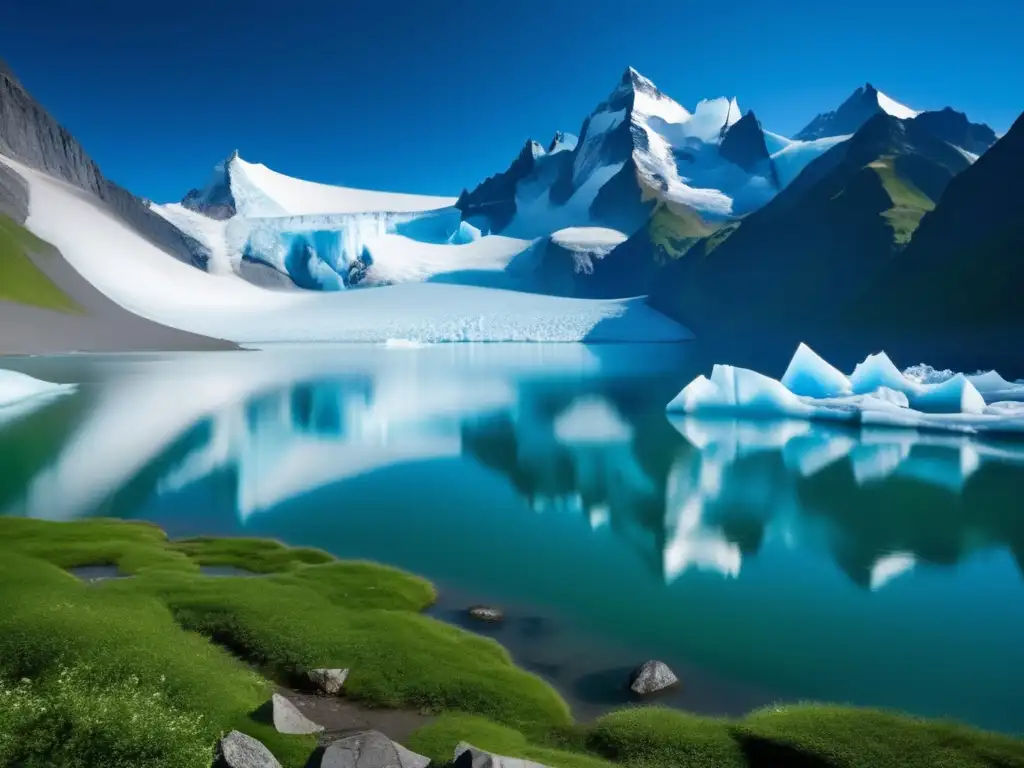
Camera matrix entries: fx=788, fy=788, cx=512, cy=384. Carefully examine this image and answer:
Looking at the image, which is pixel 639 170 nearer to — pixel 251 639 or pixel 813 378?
pixel 813 378

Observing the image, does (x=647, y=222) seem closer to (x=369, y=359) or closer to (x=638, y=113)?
(x=638, y=113)

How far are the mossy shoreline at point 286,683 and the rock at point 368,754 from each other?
1.00 meters

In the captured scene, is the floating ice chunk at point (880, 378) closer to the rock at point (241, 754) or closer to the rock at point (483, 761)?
the rock at point (483, 761)

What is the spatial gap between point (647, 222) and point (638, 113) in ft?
173

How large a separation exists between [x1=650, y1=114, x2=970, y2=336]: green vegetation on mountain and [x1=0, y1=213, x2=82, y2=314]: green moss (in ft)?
225

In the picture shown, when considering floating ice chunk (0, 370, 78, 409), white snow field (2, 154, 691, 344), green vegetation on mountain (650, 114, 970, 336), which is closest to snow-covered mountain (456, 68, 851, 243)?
green vegetation on mountain (650, 114, 970, 336)

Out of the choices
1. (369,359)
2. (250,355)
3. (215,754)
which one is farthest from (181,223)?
(215,754)

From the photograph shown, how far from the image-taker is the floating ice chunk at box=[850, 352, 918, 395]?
3359 centimetres

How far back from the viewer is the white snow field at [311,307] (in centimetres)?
8369

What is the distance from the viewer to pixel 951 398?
99.5ft

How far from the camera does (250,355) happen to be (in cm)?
6500

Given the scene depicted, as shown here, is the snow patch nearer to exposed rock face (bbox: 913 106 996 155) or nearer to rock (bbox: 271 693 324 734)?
exposed rock face (bbox: 913 106 996 155)

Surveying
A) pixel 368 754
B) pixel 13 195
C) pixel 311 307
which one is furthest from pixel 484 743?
pixel 13 195

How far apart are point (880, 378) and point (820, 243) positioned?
60675 mm
